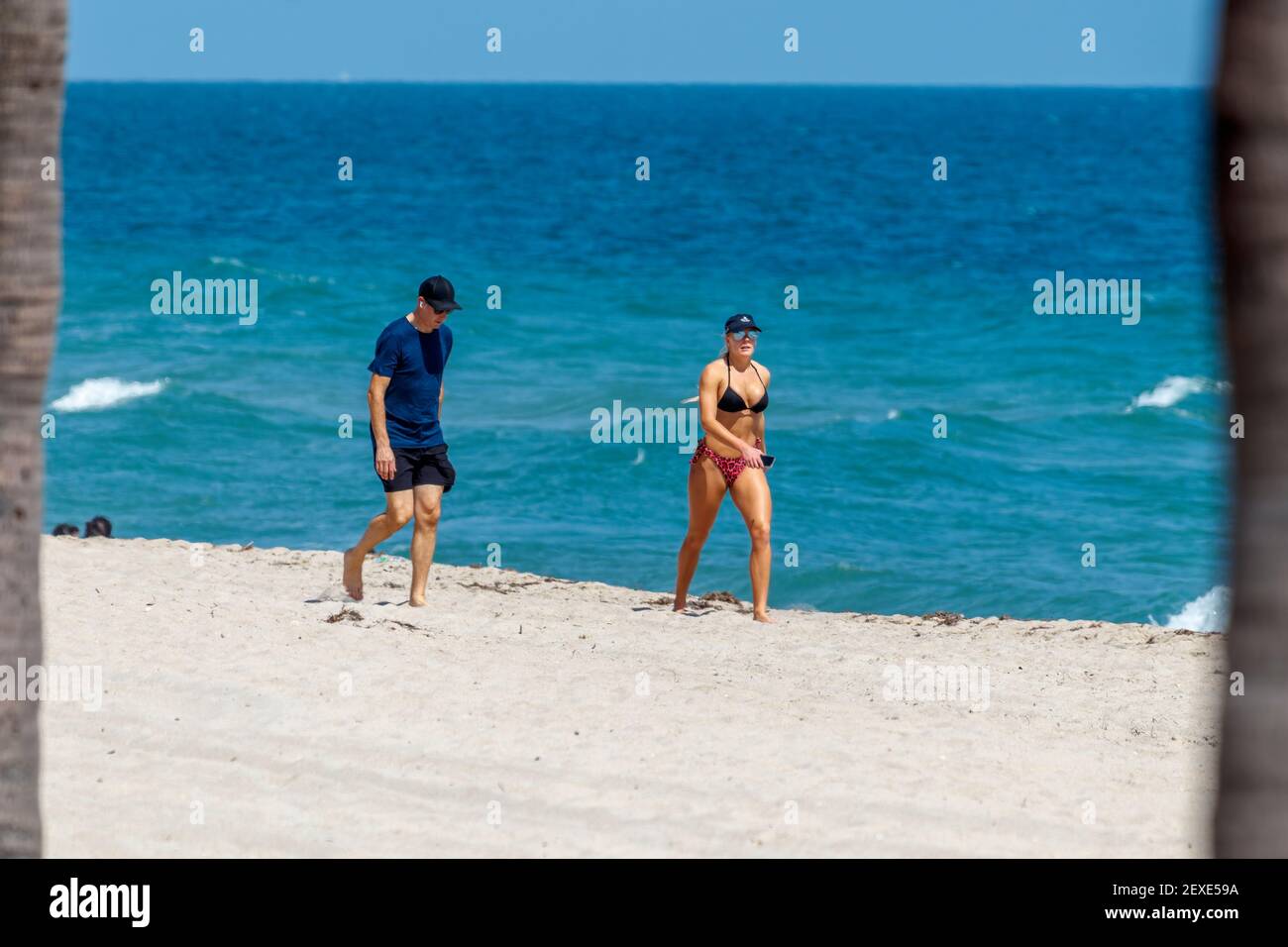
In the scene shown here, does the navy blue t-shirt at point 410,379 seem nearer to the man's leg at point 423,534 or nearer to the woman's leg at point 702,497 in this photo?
the man's leg at point 423,534

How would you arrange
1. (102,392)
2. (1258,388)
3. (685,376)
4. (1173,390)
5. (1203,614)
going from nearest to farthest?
(1258,388)
(1203,614)
(102,392)
(1173,390)
(685,376)

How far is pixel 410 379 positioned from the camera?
8930 millimetres

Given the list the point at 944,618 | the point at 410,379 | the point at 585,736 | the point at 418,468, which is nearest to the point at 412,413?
the point at 410,379

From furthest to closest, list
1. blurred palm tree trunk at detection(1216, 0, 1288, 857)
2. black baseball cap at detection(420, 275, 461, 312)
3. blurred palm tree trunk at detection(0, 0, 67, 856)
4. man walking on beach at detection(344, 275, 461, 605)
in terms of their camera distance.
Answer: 1. man walking on beach at detection(344, 275, 461, 605)
2. black baseball cap at detection(420, 275, 461, 312)
3. blurred palm tree trunk at detection(0, 0, 67, 856)
4. blurred palm tree trunk at detection(1216, 0, 1288, 857)

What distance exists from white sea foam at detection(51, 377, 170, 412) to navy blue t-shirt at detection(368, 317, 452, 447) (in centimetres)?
1313

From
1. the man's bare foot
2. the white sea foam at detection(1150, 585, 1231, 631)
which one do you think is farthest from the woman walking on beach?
the white sea foam at detection(1150, 585, 1231, 631)

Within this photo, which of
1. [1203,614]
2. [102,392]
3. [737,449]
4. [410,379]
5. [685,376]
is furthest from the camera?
[685,376]

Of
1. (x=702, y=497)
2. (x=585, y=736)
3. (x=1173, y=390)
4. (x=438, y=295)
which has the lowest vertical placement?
(x=585, y=736)

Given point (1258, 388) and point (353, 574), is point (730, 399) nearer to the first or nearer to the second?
point (353, 574)

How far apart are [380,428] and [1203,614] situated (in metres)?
7.68

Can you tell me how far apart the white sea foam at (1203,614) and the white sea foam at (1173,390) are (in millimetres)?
8386

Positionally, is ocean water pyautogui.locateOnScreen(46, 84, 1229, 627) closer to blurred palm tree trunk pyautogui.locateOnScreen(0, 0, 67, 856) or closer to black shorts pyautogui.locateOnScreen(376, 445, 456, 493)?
blurred palm tree trunk pyautogui.locateOnScreen(0, 0, 67, 856)

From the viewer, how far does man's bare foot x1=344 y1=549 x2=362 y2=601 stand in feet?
31.1
